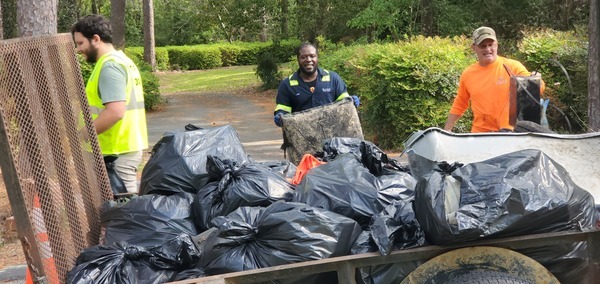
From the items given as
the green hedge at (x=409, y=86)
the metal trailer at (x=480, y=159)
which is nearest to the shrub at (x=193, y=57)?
the green hedge at (x=409, y=86)

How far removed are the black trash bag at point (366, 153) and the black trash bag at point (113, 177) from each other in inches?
59.1

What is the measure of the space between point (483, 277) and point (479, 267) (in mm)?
43

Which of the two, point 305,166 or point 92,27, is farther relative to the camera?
point 92,27

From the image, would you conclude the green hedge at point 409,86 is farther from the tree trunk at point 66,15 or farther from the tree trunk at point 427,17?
the tree trunk at point 66,15

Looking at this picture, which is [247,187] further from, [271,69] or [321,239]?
[271,69]

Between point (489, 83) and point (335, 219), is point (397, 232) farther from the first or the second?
point (489, 83)

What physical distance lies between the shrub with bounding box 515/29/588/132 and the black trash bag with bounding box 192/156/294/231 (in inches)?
280

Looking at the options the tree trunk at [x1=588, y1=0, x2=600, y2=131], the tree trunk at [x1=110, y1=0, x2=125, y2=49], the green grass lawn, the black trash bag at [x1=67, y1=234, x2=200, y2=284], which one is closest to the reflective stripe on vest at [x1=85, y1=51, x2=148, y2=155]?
the black trash bag at [x1=67, y1=234, x2=200, y2=284]

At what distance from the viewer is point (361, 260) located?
9.45ft

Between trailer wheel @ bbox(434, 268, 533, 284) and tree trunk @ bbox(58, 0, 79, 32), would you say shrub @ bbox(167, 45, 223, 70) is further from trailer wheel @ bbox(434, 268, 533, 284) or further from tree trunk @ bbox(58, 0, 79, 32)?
trailer wheel @ bbox(434, 268, 533, 284)

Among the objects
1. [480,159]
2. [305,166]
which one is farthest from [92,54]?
[480,159]

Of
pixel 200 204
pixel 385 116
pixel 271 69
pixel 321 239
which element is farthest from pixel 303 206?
pixel 271 69

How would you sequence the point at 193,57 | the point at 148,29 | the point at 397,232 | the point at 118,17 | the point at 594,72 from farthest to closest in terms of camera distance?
the point at 193,57 < the point at 148,29 < the point at 118,17 < the point at 594,72 < the point at 397,232

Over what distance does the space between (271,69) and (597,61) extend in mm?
17002
